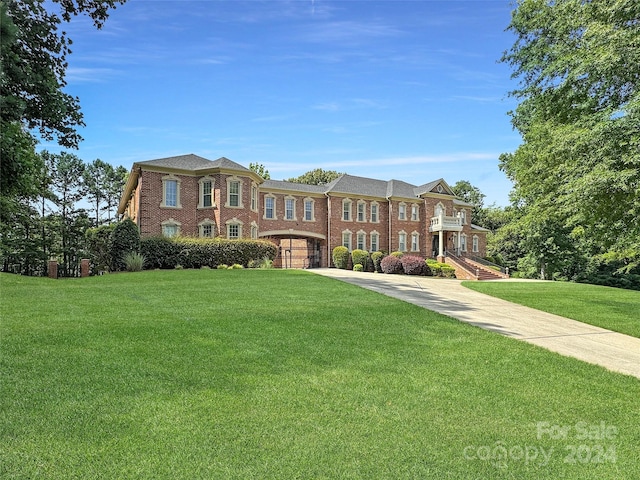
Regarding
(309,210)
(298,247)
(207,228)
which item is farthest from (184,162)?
(298,247)

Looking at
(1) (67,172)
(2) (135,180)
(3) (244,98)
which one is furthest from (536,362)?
(1) (67,172)

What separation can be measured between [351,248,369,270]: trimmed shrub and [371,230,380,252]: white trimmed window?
2917 millimetres

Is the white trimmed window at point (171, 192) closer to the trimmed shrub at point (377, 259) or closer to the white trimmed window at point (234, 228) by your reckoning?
the white trimmed window at point (234, 228)

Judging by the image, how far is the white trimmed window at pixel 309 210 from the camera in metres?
31.9

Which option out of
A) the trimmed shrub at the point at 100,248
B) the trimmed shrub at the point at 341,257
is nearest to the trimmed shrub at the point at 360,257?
the trimmed shrub at the point at 341,257

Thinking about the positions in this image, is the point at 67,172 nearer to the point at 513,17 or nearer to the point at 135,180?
the point at 135,180

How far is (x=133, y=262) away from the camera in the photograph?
1917 cm

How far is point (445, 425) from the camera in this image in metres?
3.40

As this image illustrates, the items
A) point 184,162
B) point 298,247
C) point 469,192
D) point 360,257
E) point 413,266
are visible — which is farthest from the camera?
point 469,192

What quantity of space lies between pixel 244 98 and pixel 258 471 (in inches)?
404

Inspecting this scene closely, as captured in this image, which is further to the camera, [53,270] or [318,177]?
[318,177]

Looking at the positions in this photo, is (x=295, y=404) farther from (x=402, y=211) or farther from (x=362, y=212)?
(x=402, y=211)

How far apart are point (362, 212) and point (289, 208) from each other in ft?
22.0

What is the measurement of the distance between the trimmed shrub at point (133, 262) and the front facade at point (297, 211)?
5234mm
